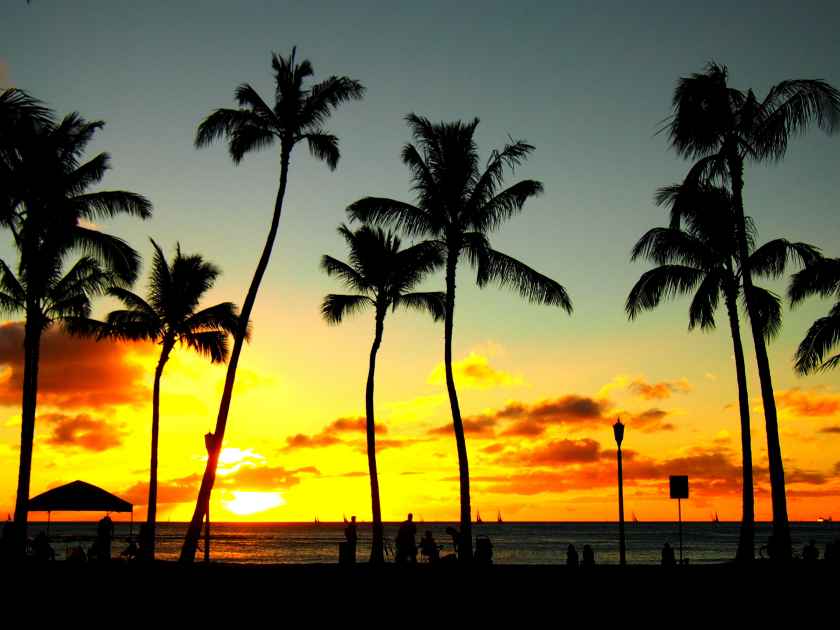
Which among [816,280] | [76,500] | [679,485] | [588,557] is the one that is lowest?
[588,557]

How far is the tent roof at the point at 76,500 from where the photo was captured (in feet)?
107

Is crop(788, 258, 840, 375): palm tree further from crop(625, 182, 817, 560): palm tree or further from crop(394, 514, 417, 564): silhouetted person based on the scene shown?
crop(394, 514, 417, 564): silhouetted person

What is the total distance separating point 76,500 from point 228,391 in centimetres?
923

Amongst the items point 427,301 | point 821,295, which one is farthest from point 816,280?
point 427,301

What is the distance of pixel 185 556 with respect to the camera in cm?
2569

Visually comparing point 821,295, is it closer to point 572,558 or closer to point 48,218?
point 572,558

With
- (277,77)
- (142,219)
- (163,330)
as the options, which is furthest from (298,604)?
(163,330)

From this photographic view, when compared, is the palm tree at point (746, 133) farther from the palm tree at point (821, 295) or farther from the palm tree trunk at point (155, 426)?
the palm tree trunk at point (155, 426)

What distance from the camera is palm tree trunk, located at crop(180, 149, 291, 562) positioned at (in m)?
26.7

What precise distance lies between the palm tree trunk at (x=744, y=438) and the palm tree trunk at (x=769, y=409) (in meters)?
2.86

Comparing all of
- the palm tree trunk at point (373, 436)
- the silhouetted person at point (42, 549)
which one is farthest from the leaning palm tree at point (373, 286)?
the silhouetted person at point (42, 549)

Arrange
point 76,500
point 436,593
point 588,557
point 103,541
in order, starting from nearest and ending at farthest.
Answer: point 436,593 → point 588,557 → point 76,500 → point 103,541

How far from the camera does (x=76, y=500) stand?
33.0 metres

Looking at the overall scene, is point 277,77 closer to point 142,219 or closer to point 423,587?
point 142,219
